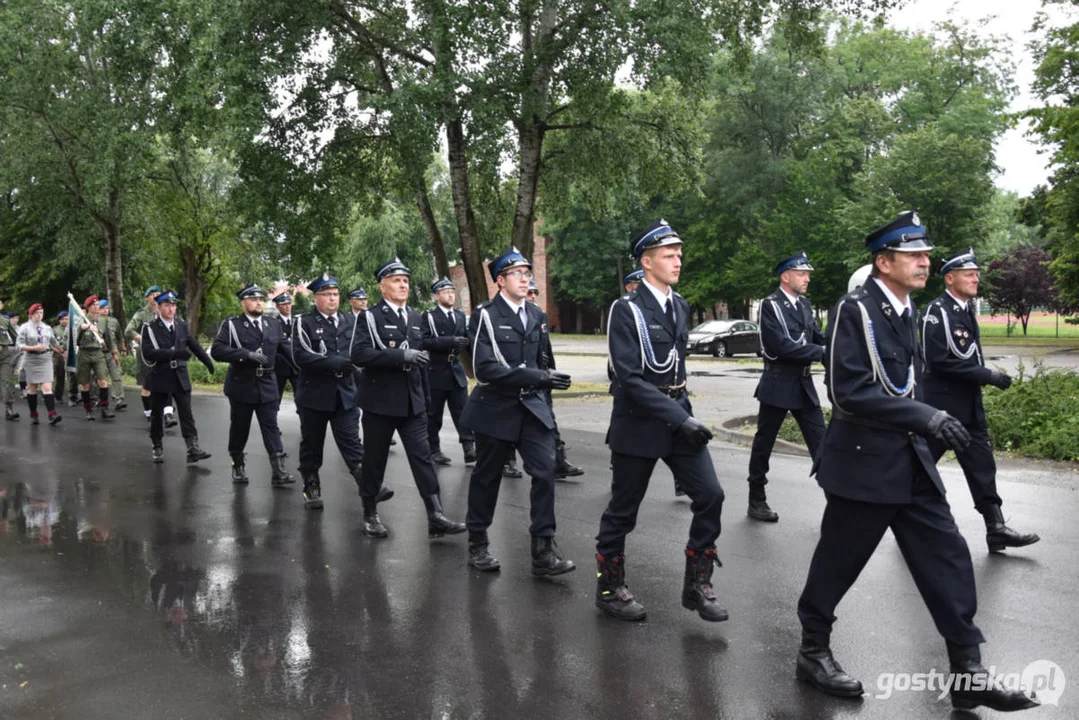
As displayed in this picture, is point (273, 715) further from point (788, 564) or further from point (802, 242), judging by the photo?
point (802, 242)

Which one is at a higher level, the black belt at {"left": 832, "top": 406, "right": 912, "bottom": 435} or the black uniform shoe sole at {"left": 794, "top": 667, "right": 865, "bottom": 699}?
the black belt at {"left": 832, "top": 406, "right": 912, "bottom": 435}

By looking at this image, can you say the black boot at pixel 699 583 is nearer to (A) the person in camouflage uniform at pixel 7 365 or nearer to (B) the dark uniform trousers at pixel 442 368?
(B) the dark uniform trousers at pixel 442 368

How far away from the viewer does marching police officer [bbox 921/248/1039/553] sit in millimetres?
6602

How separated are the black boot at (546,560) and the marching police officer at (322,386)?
2.72m

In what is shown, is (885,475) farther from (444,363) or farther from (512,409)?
(444,363)

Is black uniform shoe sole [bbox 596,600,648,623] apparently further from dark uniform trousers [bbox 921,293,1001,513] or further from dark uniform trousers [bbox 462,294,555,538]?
dark uniform trousers [bbox 921,293,1001,513]

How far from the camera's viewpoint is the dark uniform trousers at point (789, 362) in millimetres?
7566

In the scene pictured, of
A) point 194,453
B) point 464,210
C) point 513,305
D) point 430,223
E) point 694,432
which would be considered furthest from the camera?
point 430,223

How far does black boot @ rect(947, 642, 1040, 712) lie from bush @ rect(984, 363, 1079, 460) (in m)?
7.07

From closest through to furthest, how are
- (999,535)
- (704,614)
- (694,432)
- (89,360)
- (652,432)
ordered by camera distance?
(694,432)
(704,614)
(652,432)
(999,535)
(89,360)

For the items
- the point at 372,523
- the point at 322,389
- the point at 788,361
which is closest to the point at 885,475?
the point at 788,361

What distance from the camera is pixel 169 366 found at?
38.5 feet

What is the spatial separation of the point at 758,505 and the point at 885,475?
12.6 ft

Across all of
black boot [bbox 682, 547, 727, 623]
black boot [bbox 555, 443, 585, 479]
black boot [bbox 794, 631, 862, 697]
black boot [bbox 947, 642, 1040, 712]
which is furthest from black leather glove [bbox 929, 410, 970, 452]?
black boot [bbox 555, 443, 585, 479]
